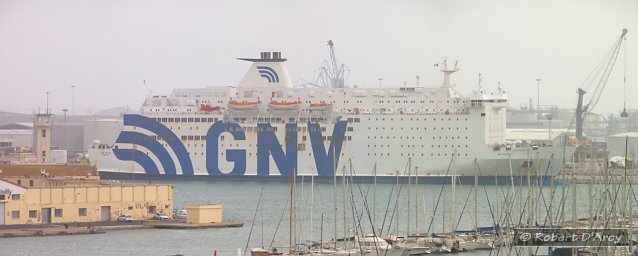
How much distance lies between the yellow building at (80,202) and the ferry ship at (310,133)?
14978 mm

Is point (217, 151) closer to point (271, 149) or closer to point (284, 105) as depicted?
point (271, 149)

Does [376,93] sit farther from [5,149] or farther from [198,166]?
[5,149]

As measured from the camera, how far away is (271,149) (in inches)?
1775

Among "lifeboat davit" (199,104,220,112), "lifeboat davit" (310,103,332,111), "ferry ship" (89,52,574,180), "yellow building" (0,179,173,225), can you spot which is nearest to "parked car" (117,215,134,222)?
"yellow building" (0,179,173,225)

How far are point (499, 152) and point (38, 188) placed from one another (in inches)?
749

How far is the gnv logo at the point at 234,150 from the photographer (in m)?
44.5

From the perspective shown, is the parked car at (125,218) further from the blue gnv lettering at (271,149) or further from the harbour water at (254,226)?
the blue gnv lettering at (271,149)

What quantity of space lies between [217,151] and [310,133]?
2731 millimetres

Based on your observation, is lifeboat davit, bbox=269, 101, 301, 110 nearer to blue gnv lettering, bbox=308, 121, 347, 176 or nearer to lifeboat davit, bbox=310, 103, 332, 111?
lifeboat davit, bbox=310, 103, 332, 111

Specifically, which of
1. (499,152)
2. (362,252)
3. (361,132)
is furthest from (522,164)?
(362,252)

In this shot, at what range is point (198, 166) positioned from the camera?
45.3 meters

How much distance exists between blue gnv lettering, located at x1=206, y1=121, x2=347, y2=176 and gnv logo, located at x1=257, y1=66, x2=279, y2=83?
2.15m

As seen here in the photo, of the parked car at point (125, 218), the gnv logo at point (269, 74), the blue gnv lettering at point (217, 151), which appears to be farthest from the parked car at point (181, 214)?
the gnv logo at point (269, 74)

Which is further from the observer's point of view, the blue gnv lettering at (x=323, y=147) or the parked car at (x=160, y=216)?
the blue gnv lettering at (x=323, y=147)
